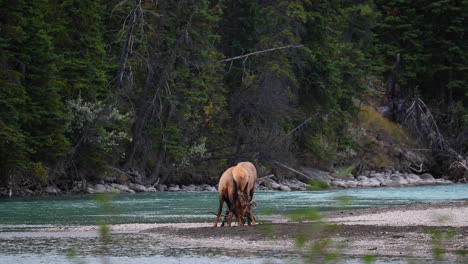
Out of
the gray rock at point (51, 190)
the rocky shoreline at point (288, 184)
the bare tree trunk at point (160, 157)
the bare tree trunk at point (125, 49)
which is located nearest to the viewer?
the gray rock at point (51, 190)

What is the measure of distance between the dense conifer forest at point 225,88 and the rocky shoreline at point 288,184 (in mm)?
534

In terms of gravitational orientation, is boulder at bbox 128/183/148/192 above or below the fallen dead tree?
below

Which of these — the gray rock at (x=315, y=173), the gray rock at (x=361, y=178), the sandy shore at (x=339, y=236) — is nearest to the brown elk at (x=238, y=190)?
the sandy shore at (x=339, y=236)

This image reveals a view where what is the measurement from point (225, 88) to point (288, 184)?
674 centimetres

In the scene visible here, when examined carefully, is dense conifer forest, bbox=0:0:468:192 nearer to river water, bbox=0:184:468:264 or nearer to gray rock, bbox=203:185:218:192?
gray rock, bbox=203:185:218:192

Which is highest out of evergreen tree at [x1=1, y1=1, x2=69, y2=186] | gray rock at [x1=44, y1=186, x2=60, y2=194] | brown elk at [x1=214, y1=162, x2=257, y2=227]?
evergreen tree at [x1=1, y1=1, x2=69, y2=186]

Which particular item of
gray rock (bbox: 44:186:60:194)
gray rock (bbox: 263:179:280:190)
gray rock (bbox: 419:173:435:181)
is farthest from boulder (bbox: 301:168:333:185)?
gray rock (bbox: 44:186:60:194)

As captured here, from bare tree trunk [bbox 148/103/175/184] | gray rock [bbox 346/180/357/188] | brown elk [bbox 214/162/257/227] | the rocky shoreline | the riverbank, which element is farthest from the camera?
gray rock [bbox 346/180/357/188]

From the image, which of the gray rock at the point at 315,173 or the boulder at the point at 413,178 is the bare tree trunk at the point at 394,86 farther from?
the gray rock at the point at 315,173

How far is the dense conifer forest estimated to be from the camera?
102 feet

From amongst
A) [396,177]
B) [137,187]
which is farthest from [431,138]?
[137,187]

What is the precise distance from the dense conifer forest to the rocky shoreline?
21.0 inches

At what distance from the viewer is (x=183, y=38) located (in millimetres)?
39469

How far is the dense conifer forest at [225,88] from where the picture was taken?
102ft
